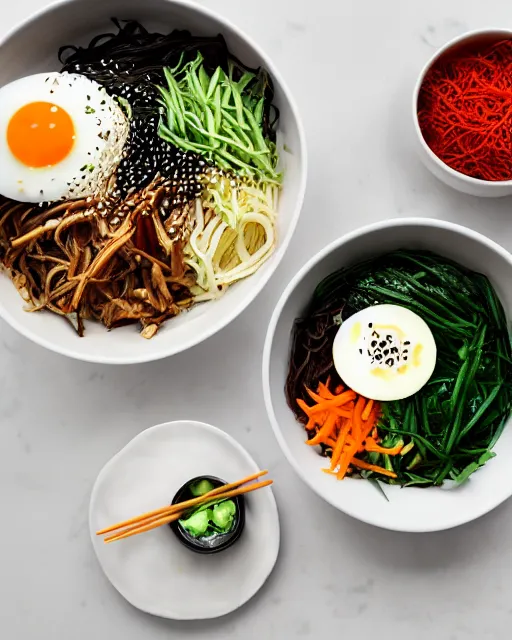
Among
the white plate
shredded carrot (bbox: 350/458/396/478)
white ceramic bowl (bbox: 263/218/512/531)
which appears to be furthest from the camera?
the white plate

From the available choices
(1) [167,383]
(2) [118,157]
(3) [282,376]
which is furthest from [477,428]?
(2) [118,157]

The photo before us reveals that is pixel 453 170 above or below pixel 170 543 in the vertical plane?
above

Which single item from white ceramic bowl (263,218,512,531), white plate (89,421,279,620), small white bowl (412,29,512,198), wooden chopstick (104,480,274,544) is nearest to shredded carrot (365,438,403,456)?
white ceramic bowl (263,218,512,531)

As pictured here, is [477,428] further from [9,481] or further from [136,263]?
[9,481]

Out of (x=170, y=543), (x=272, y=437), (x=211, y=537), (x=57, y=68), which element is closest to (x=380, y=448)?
(x=272, y=437)

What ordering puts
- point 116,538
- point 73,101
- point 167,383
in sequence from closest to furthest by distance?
point 73,101, point 116,538, point 167,383

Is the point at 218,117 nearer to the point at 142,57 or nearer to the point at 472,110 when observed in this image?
the point at 142,57

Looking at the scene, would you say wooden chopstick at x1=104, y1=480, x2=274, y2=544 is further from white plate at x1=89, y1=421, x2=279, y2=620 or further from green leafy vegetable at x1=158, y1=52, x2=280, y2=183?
green leafy vegetable at x1=158, y1=52, x2=280, y2=183
